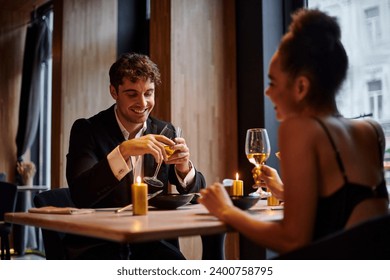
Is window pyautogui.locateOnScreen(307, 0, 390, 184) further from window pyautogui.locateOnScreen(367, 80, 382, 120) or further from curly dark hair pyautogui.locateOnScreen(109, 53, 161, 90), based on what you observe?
curly dark hair pyautogui.locateOnScreen(109, 53, 161, 90)

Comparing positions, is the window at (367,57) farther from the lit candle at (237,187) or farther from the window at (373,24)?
the lit candle at (237,187)

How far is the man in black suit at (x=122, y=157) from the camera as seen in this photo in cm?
187

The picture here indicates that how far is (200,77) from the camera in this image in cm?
367

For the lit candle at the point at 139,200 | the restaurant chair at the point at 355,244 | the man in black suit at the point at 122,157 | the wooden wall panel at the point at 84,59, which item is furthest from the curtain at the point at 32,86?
the restaurant chair at the point at 355,244

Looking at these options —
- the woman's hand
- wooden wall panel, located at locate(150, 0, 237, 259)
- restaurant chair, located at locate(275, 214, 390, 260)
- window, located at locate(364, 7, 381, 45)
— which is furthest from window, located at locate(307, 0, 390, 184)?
restaurant chair, located at locate(275, 214, 390, 260)

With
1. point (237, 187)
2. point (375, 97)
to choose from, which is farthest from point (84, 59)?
point (237, 187)

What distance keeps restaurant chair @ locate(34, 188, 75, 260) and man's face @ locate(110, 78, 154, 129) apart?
454mm

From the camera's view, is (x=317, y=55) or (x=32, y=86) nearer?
(x=317, y=55)

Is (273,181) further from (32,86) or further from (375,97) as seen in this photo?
(32,86)

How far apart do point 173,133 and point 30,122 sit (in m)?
4.65

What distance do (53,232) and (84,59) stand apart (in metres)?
3.20

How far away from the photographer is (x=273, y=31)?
3.54 metres

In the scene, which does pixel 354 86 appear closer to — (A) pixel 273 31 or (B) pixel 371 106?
(B) pixel 371 106

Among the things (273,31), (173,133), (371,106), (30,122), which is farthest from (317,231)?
(30,122)
